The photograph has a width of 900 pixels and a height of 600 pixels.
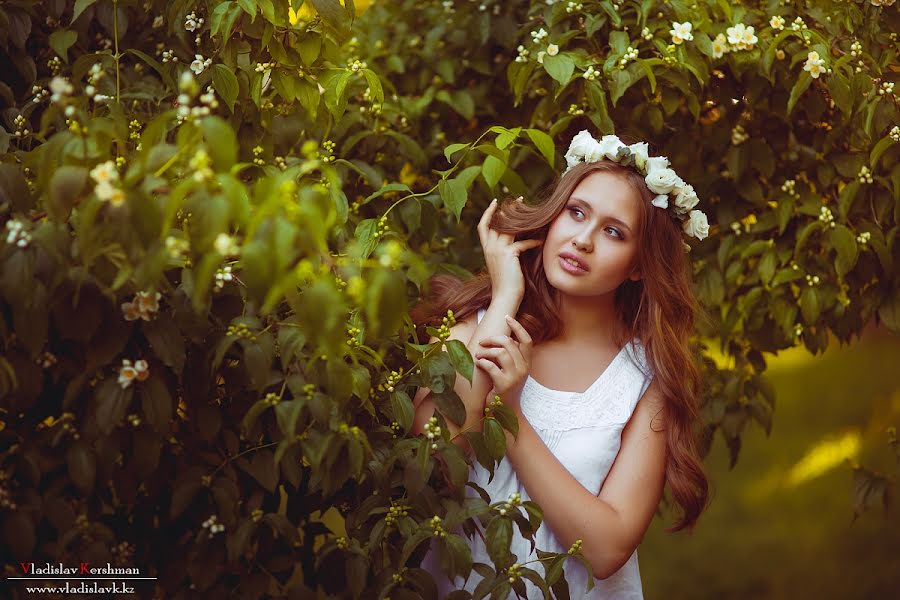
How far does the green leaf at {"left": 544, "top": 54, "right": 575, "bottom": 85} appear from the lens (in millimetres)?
2322

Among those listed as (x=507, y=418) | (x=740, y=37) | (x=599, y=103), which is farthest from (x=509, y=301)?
(x=740, y=37)

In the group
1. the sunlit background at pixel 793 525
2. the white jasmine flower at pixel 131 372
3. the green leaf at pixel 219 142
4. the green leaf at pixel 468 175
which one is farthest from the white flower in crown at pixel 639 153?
the sunlit background at pixel 793 525

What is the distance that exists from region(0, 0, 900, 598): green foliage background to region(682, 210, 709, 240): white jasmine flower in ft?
1.08

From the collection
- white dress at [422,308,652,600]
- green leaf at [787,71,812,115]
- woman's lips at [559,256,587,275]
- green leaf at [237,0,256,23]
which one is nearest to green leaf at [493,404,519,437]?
white dress at [422,308,652,600]

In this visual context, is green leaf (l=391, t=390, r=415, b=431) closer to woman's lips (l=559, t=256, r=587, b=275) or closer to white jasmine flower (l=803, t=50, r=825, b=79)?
woman's lips (l=559, t=256, r=587, b=275)

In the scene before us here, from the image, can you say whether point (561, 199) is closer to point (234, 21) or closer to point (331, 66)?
point (331, 66)

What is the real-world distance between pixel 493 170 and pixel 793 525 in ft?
13.5

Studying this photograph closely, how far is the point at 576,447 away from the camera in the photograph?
86.4 inches

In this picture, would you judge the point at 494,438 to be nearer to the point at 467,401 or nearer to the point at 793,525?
the point at 467,401

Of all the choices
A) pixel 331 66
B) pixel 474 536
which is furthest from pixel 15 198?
pixel 474 536

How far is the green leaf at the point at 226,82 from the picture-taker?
6.71 ft

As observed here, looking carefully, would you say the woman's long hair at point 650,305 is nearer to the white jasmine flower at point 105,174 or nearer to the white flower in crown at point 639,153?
the white flower in crown at point 639,153

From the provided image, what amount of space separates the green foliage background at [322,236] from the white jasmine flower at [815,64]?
3 centimetres

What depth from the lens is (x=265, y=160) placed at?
2.29 metres
